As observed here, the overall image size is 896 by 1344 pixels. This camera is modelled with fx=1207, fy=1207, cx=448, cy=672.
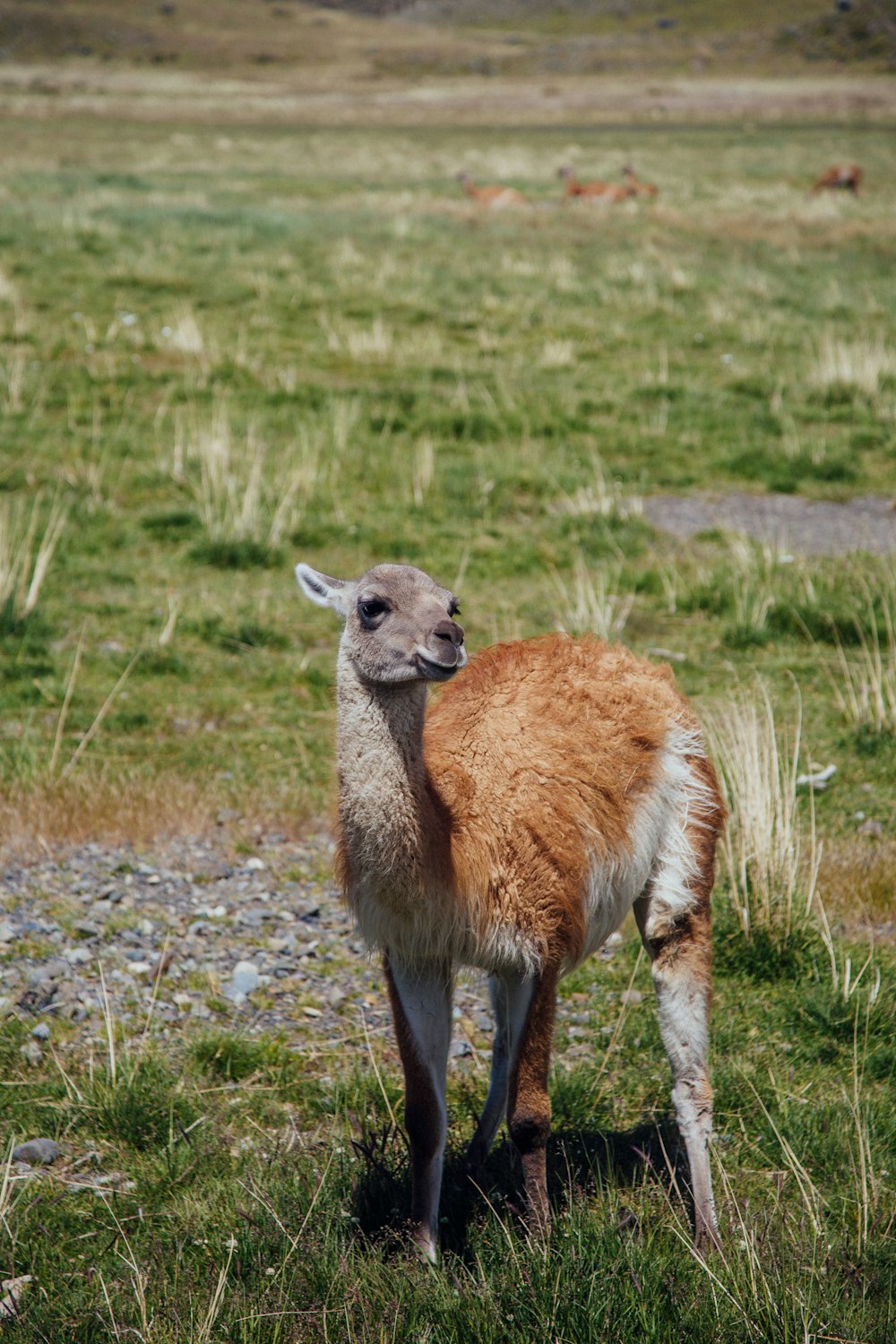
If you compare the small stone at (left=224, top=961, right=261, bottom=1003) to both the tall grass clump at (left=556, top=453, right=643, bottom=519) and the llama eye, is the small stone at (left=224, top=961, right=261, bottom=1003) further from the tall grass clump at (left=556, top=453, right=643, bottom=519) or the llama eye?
the tall grass clump at (left=556, top=453, right=643, bottom=519)

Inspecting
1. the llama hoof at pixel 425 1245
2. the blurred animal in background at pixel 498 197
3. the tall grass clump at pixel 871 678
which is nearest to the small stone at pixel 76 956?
the llama hoof at pixel 425 1245

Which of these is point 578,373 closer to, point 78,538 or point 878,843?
point 78,538

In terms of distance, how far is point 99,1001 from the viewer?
428 cm

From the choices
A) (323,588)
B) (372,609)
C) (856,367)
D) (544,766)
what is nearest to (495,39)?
(856,367)

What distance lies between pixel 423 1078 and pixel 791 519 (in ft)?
26.3

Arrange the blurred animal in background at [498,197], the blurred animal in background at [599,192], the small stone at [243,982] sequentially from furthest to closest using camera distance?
the blurred animal in background at [599,192] → the blurred animal in background at [498,197] → the small stone at [243,982]

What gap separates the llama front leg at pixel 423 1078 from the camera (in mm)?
3113

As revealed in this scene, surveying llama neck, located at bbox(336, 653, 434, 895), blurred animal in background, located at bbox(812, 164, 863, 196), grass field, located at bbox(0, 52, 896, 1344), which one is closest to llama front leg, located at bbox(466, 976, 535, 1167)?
grass field, located at bbox(0, 52, 896, 1344)

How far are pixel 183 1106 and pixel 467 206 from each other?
2823cm

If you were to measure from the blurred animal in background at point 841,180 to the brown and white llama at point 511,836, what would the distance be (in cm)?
3328

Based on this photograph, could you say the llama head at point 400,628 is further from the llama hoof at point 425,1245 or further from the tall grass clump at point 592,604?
the tall grass clump at point 592,604

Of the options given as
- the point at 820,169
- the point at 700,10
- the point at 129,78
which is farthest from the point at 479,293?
the point at 700,10

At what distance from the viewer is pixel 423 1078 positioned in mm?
3111

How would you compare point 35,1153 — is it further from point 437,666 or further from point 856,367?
point 856,367
